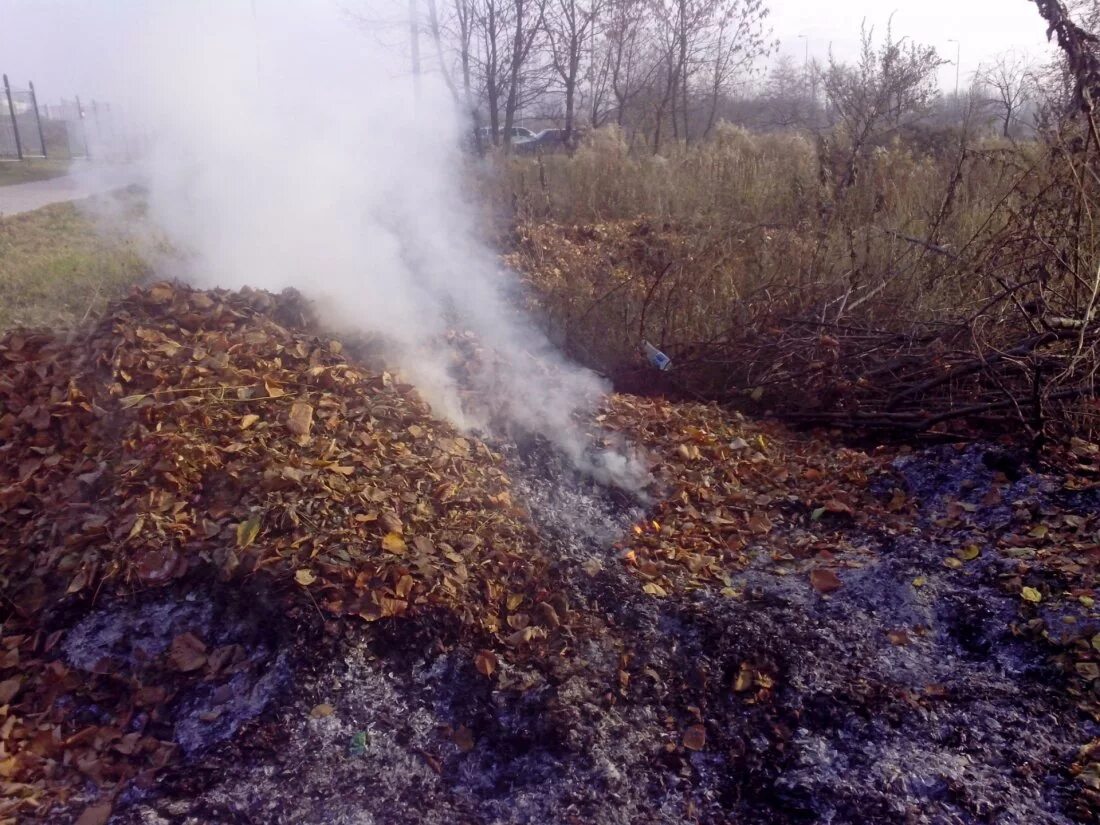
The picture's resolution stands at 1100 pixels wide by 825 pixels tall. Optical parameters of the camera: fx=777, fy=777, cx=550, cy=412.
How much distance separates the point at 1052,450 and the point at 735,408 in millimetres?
2026

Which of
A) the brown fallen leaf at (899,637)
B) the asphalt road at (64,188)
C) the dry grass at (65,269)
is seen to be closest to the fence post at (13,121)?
the asphalt road at (64,188)

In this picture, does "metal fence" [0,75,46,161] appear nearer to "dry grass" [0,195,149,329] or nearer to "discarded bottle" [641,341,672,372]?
"dry grass" [0,195,149,329]

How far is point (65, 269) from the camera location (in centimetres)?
814

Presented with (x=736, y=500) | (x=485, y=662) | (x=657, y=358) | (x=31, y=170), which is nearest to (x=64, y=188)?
(x=31, y=170)

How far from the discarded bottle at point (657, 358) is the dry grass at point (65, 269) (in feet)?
13.7

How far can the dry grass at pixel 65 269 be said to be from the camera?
6.98 m

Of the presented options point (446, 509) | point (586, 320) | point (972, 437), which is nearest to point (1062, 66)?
point (972, 437)

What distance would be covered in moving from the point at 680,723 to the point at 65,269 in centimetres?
812

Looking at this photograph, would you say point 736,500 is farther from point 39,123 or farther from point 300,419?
point 39,123

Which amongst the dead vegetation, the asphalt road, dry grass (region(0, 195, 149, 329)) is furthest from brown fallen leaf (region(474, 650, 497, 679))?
the asphalt road

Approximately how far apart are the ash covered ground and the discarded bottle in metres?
2.69

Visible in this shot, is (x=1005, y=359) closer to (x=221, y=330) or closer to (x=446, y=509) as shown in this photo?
(x=446, y=509)

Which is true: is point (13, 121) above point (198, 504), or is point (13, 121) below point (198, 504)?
above

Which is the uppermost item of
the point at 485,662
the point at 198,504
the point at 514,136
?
the point at 514,136
